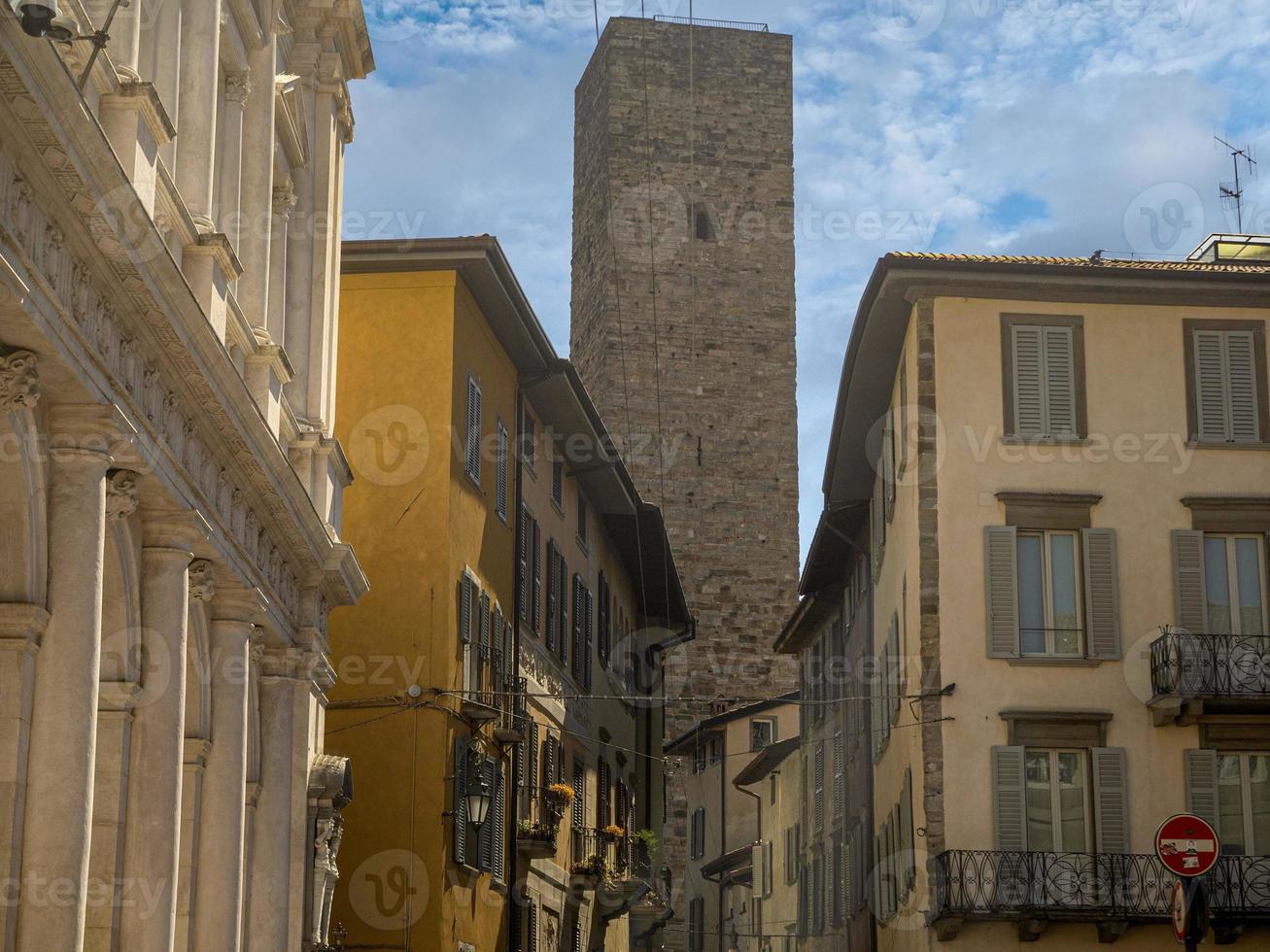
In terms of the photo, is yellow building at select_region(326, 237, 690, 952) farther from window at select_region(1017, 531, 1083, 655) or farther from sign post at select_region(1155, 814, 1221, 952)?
sign post at select_region(1155, 814, 1221, 952)

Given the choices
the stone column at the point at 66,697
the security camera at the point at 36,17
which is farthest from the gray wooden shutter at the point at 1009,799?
the security camera at the point at 36,17

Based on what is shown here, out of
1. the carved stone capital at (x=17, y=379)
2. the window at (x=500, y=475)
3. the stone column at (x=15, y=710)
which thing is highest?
the window at (x=500, y=475)

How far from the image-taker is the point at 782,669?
186 feet

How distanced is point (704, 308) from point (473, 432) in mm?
31739

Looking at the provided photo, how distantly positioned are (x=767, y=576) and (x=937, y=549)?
102ft

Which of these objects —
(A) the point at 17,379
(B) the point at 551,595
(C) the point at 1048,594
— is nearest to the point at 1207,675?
(C) the point at 1048,594

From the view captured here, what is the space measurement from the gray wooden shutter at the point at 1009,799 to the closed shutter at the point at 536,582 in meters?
8.59

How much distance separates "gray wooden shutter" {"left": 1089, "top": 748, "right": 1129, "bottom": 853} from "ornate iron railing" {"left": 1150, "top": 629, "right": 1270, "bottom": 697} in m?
1.01

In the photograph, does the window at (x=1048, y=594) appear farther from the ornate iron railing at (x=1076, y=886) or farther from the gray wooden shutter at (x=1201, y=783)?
the ornate iron railing at (x=1076, y=886)

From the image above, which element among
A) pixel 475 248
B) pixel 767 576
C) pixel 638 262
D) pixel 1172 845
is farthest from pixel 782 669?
pixel 1172 845

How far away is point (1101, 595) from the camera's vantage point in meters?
25.0

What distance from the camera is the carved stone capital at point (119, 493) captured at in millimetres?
14094

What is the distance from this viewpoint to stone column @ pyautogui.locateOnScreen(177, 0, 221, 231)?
16.5 m

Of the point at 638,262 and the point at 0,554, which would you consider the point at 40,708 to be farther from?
the point at 638,262
